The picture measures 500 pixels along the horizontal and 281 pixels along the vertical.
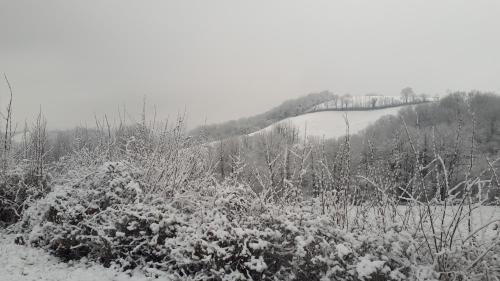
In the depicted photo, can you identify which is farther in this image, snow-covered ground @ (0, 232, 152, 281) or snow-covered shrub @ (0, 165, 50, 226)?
snow-covered shrub @ (0, 165, 50, 226)

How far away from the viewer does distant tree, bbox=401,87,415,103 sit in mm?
115188

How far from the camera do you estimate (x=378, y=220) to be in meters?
4.63

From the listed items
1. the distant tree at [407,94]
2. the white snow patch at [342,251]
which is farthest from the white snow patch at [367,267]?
the distant tree at [407,94]

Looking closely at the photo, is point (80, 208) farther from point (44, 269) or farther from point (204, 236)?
point (204, 236)

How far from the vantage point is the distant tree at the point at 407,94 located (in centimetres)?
11519

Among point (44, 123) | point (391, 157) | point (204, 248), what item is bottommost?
point (204, 248)

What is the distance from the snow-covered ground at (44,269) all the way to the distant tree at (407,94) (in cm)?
11792

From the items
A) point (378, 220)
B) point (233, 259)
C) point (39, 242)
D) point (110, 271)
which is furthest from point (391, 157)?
point (39, 242)

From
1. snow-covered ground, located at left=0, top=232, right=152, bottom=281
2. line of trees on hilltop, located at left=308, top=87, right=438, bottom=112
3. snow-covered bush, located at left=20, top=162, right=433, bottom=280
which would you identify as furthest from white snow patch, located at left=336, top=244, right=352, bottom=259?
line of trees on hilltop, located at left=308, top=87, right=438, bottom=112

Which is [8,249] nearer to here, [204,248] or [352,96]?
[204,248]

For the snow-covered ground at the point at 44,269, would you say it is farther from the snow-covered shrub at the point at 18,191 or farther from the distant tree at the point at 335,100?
the distant tree at the point at 335,100

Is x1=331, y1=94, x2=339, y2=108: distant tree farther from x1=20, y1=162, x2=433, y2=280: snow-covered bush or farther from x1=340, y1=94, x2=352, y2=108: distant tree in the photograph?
x1=20, y1=162, x2=433, y2=280: snow-covered bush

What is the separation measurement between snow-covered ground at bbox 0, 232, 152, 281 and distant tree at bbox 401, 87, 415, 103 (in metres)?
118

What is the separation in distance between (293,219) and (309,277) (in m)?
0.73
